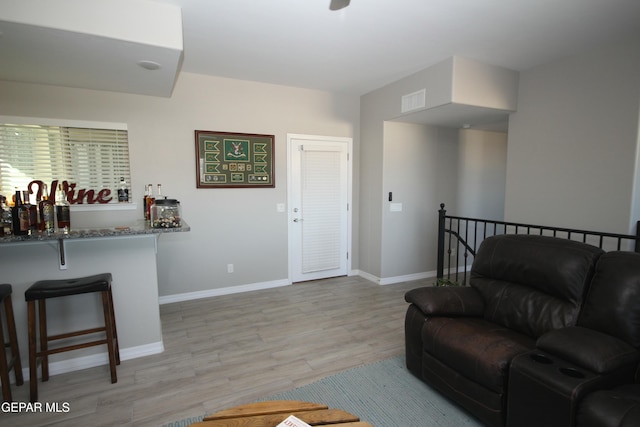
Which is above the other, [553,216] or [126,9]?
[126,9]

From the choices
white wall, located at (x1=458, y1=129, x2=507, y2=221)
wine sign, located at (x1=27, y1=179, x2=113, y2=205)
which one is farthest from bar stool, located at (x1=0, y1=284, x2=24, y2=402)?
white wall, located at (x1=458, y1=129, x2=507, y2=221)

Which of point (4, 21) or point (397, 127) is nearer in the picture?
point (4, 21)

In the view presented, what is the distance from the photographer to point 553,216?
3652 mm

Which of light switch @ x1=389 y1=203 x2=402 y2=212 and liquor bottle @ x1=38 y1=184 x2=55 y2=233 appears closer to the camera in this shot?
liquor bottle @ x1=38 y1=184 x2=55 y2=233

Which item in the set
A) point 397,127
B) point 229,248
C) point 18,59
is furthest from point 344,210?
point 18,59

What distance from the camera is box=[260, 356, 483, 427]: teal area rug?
2045mm

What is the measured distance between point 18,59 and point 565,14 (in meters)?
4.34

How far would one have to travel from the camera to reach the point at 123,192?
11.8 ft

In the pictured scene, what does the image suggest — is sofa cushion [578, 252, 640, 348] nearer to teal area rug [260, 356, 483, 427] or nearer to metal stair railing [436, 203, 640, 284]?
metal stair railing [436, 203, 640, 284]

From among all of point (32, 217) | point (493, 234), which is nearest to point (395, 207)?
point (493, 234)

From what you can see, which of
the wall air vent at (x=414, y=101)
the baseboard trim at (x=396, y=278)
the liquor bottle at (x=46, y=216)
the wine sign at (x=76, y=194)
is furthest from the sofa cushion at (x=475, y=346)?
the wine sign at (x=76, y=194)

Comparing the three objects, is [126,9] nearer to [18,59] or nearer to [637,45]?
[18,59]

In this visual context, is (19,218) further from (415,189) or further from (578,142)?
(578,142)

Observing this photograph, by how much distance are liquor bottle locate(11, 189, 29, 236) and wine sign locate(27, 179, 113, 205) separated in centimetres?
120
